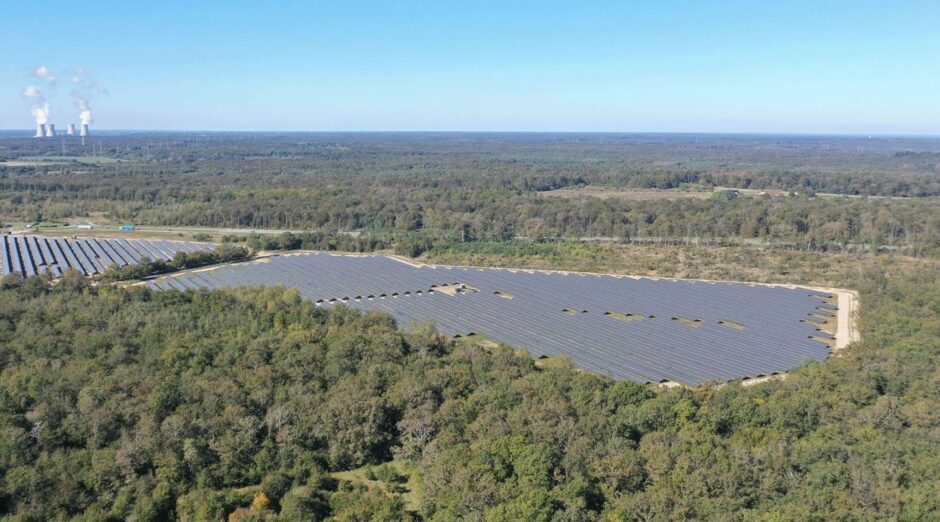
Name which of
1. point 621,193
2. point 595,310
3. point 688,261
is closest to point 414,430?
point 595,310

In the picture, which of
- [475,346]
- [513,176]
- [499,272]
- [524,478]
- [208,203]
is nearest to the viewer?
[524,478]

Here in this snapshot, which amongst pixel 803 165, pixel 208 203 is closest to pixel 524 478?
pixel 208 203

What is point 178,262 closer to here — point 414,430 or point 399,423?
point 399,423

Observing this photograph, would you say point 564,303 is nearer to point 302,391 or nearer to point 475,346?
point 475,346

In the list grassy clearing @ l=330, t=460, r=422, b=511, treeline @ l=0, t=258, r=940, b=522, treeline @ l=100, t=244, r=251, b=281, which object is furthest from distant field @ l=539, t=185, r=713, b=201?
grassy clearing @ l=330, t=460, r=422, b=511

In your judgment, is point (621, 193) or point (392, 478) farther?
point (621, 193)

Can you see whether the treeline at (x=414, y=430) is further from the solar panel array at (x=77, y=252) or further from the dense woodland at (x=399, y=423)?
the solar panel array at (x=77, y=252)
